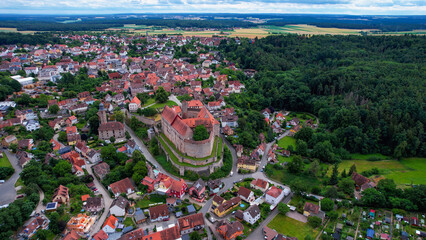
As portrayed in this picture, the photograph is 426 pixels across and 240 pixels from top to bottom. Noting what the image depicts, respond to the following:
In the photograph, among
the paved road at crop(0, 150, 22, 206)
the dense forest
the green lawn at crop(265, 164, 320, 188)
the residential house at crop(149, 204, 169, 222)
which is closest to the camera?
the residential house at crop(149, 204, 169, 222)

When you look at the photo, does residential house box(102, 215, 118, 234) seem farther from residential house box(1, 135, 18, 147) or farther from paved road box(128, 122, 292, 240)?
residential house box(1, 135, 18, 147)

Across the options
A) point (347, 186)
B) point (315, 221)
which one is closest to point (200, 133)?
point (315, 221)

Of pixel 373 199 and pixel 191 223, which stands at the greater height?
pixel 373 199

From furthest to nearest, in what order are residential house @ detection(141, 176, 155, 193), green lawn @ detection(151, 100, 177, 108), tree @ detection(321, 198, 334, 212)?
1. green lawn @ detection(151, 100, 177, 108)
2. residential house @ detection(141, 176, 155, 193)
3. tree @ detection(321, 198, 334, 212)

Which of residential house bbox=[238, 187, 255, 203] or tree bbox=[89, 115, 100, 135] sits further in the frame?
tree bbox=[89, 115, 100, 135]

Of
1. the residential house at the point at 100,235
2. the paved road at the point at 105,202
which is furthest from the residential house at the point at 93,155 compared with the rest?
the residential house at the point at 100,235

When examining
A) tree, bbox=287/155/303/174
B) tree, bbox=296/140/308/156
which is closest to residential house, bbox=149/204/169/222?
tree, bbox=287/155/303/174

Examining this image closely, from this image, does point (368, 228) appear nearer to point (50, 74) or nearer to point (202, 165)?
point (202, 165)

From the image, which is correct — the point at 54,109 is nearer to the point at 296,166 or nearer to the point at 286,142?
the point at 286,142
